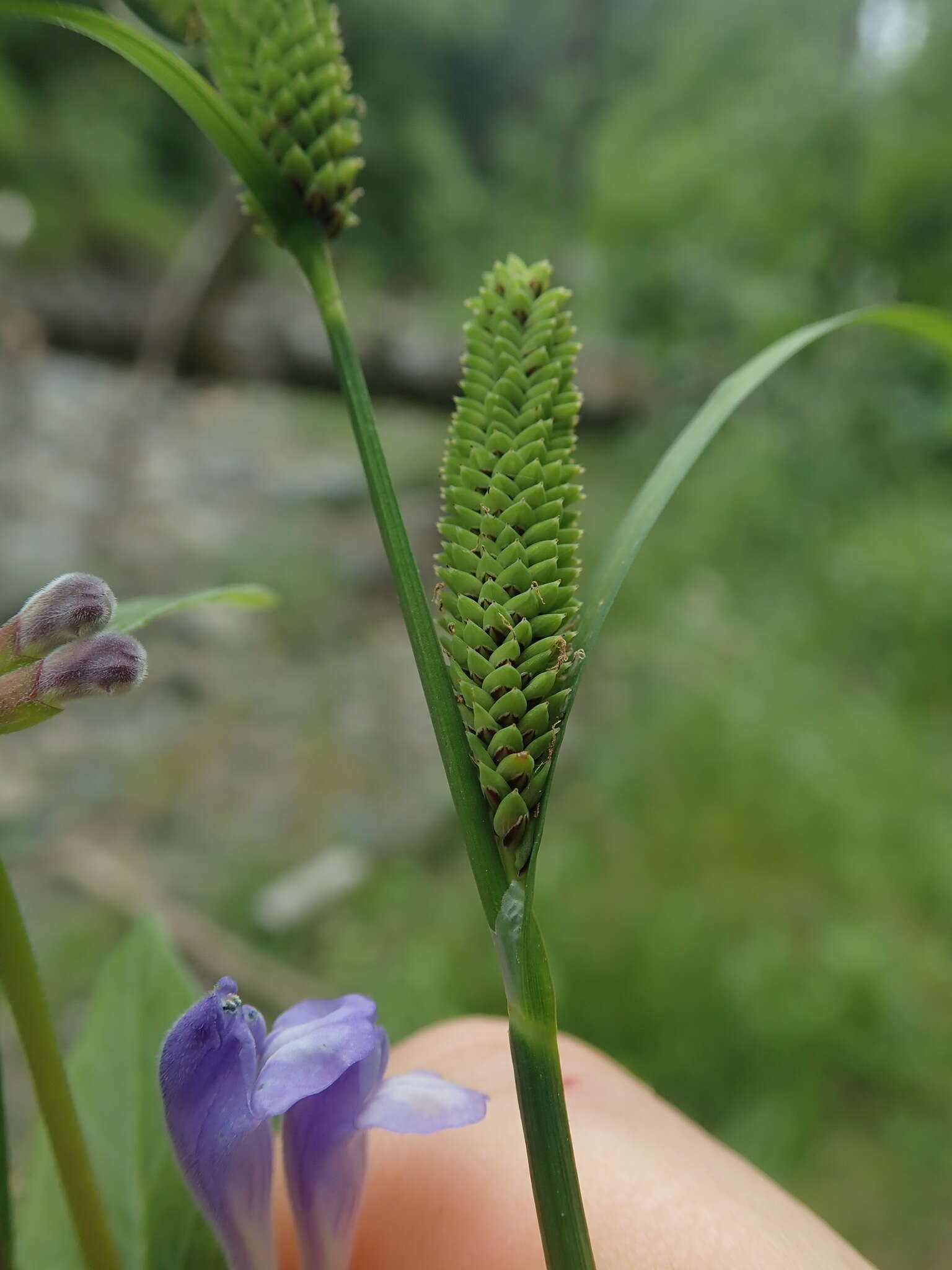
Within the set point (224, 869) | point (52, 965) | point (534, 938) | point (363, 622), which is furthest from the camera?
point (363, 622)

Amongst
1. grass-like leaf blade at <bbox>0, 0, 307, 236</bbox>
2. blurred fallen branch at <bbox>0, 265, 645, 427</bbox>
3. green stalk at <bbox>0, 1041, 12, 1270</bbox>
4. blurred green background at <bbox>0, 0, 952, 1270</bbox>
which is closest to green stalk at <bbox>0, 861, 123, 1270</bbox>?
green stalk at <bbox>0, 1041, 12, 1270</bbox>

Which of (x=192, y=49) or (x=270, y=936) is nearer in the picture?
(x=192, y=49)

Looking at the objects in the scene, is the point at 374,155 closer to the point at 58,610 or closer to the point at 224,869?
the point at 224,869

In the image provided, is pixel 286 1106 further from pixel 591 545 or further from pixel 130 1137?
pixel 591 545

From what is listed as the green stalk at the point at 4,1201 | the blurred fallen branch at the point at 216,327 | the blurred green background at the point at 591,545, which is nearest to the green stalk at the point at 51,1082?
the green stalk at the point at 4,1201

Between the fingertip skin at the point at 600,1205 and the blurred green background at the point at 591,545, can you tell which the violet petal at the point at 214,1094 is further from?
the blurred green background at the point at 591,545

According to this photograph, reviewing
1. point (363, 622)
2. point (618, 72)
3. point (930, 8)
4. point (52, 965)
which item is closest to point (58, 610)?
point (52, 965)
